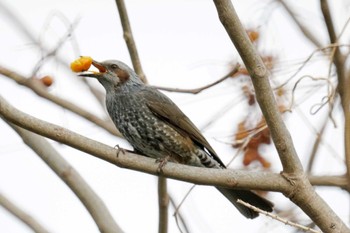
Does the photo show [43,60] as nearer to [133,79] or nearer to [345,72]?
[133,79]

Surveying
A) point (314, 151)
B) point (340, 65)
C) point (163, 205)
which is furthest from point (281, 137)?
point (314, 151)

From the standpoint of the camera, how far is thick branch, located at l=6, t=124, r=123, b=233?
13.5ft

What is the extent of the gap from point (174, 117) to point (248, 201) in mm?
838

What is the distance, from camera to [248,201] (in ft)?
14.6

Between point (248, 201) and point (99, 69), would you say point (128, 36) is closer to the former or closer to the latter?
point (99, 69)

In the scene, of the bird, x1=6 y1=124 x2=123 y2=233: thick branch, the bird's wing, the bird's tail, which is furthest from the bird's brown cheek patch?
the bird's tail

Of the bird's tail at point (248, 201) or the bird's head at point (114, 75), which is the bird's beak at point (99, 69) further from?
the bird's tail at point (248, 201)

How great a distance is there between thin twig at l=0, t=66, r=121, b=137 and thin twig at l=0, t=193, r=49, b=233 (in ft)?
2.50

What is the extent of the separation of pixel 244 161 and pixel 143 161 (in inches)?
59.4

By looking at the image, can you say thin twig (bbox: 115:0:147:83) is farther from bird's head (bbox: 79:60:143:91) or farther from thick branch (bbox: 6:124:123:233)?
thick branch (bbox: 6:124:123:233)

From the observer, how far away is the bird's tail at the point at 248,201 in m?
4.36

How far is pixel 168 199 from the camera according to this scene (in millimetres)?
4242

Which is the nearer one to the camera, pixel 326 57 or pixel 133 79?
pixel 326 57

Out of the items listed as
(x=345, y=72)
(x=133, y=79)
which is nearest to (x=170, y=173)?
(x=345, y=72)
